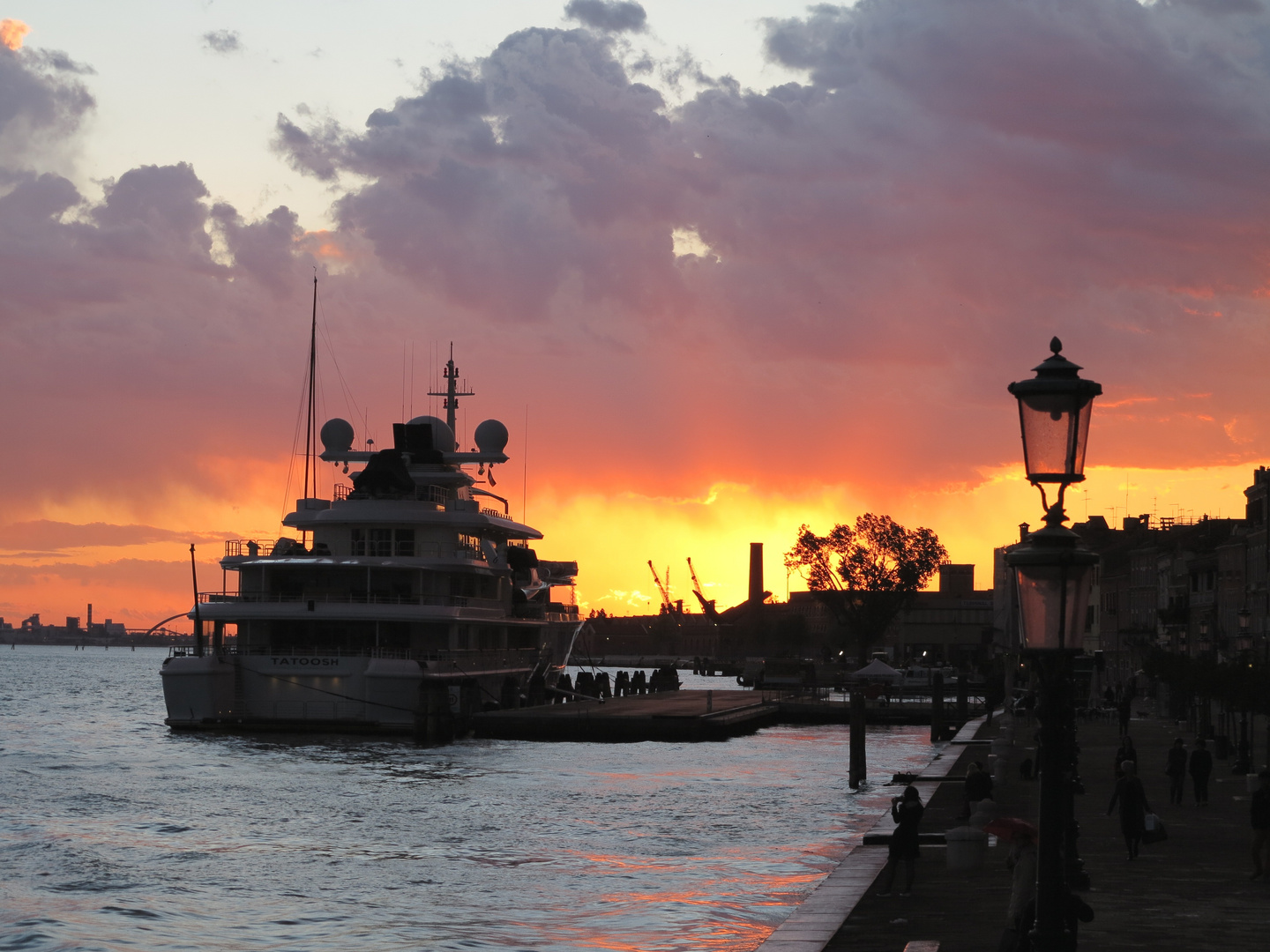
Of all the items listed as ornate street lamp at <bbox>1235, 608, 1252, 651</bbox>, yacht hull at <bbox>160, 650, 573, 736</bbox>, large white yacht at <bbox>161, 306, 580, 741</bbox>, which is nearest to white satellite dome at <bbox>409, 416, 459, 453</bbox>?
large white yacht at <bbox>161, 306, 580, 741</bbox>

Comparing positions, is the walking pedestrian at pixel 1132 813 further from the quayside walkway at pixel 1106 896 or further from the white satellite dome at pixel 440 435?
the white satellite dome at pixel 440 435

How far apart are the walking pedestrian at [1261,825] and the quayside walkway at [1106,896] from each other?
337 mm

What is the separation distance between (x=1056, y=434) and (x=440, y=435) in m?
62.8

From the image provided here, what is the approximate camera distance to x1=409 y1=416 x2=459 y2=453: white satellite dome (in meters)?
72.1

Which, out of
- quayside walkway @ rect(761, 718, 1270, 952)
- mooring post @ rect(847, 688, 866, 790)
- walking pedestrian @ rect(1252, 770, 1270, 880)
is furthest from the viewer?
mooring post @ rect(847, 688, 866, 790)

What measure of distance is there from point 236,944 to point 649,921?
6.76 m

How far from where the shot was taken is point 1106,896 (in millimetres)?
20562

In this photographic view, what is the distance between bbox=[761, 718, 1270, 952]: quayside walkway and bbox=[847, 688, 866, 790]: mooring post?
54.1 ft

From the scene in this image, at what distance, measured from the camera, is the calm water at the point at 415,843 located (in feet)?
86.0

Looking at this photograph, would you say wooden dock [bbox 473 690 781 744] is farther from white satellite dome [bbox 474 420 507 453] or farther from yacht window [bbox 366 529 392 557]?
white satellite dome [bbox 474 420 507 453]

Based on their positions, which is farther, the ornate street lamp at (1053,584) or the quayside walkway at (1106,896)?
the quayside walkway at (1106,896)

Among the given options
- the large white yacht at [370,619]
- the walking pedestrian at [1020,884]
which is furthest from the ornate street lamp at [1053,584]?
the large white yacht at [370,619]

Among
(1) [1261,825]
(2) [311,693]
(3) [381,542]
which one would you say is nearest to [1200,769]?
(1) [1261,825]

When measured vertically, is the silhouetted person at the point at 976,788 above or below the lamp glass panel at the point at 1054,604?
below
